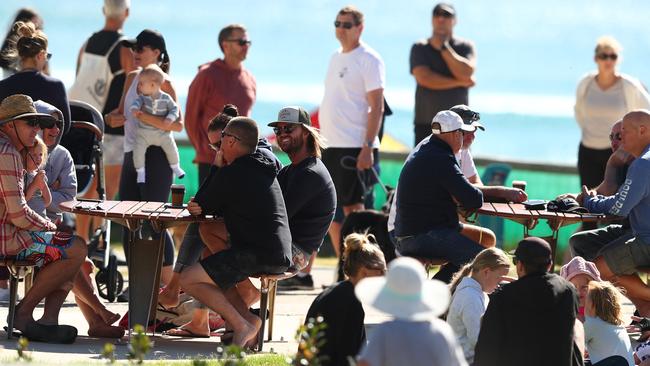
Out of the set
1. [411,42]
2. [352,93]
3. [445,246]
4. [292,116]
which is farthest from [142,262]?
[411,42]

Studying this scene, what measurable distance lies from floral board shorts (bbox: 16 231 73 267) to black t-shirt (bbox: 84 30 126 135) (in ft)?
11.2

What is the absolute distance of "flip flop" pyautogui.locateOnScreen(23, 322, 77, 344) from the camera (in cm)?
827

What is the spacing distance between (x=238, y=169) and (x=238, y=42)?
359 centimetres

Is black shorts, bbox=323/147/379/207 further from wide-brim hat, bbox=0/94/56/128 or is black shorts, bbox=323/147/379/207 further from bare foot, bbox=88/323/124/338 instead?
wide-brim hat, bbox=0/94/56/128

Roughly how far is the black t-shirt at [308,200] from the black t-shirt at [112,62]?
3.29 m

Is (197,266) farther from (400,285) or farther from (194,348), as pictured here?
(400,285)

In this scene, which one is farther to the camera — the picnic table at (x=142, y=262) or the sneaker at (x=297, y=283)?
the sneaker at (x=297, y=283)

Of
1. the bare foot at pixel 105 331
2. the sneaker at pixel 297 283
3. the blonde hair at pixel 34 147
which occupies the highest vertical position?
the blonde hair at pixel 34 147

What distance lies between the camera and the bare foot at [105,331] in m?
8.64

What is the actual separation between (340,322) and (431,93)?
6.27 meters

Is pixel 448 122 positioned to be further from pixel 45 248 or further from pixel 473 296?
pixel 45 248

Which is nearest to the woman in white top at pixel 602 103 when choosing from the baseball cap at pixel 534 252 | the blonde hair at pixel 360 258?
the baseball cap at pixel 534 252

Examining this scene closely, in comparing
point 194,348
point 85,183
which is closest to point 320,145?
point 194,348

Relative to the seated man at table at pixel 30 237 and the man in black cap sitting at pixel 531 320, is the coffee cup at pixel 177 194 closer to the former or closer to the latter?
the seated man at table at pixel 30 237
